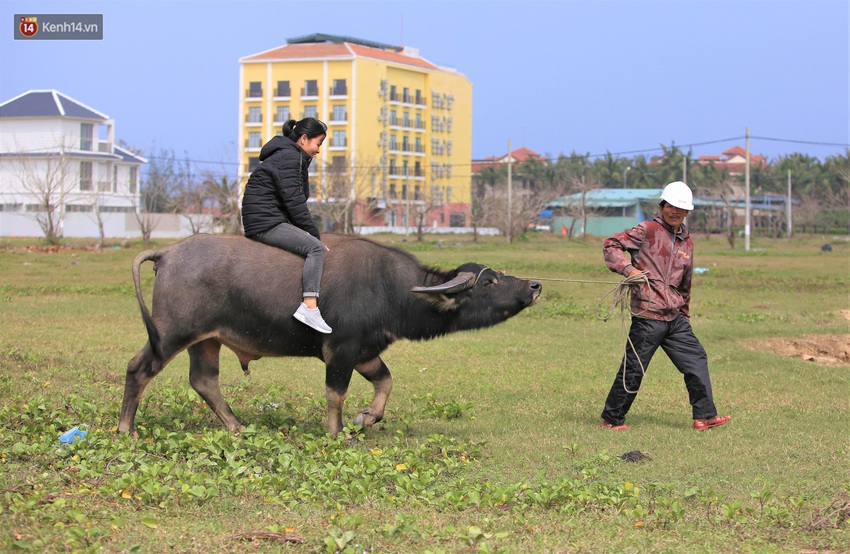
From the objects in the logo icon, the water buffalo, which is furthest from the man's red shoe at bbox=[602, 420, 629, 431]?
the logo icon

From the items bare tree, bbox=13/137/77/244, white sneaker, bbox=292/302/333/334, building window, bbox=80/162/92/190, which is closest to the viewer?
white sneaker, bbox=292/302/333/334

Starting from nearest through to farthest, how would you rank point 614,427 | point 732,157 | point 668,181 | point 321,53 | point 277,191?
point 277,191 < point 614,427 < point 321,53 < point 668,181 < point 732,157

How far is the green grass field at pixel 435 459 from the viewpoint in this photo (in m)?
4.53

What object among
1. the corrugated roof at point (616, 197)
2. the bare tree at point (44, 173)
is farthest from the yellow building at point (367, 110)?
the bare tree at point (44, 173)

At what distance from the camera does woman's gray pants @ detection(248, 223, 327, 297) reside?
259 inches

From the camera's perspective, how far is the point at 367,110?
73312 mm

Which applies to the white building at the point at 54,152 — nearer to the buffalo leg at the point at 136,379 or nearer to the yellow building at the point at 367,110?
the yellow building at the point at 367,110

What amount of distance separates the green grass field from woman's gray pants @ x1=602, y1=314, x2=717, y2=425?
0.77ft

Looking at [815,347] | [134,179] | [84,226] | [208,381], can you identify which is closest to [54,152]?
[84,226]

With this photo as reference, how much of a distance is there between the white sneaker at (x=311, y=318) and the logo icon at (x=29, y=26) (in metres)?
8.76

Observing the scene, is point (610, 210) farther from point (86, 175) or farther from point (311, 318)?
point (311, 318)

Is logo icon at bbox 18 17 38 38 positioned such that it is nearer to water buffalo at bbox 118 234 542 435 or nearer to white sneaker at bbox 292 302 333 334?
water buffalo at bbox 118 234 542 435

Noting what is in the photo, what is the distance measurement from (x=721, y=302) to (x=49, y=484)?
14.5 m

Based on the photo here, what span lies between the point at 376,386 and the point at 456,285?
96cm
